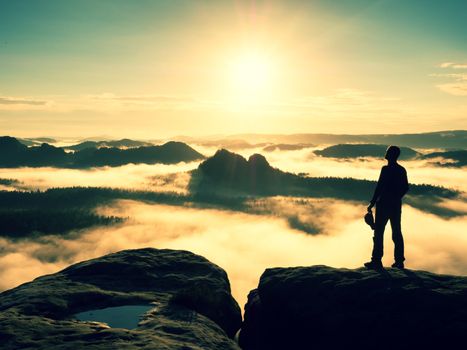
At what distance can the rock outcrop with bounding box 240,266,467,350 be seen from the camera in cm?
1185

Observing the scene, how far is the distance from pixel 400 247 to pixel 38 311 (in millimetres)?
12837

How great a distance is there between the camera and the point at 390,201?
15.3m

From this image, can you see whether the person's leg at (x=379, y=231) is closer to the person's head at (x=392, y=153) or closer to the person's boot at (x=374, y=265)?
the person's boot at (x=374, y=265)

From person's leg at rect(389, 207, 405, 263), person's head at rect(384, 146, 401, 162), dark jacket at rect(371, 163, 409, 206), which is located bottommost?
→ person's leg at rect(389, 207, 405, 263)

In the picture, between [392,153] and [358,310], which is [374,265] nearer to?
[358,310]

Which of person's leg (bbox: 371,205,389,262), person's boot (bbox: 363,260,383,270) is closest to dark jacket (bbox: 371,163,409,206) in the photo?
person's leg (bbox: 371,205,389,262)

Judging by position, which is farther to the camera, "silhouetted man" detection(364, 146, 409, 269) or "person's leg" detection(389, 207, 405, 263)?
"person's leg" detection(389, 207, 405, 263)

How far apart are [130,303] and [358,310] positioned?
752 cm

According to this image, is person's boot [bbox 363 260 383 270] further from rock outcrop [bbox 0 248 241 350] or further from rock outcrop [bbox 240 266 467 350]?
rock outcrop [bbox 0 248 241 350]

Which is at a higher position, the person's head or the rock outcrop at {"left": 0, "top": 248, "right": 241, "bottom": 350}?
the person's head

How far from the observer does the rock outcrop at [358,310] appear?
11.9 m

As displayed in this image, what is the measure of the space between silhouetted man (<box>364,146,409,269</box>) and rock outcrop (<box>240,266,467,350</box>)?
891 millimetres

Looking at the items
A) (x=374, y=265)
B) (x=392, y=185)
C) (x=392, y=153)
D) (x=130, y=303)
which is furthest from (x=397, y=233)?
(x=130, y=303)

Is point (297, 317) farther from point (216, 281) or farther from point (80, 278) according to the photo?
point (80, 278)
